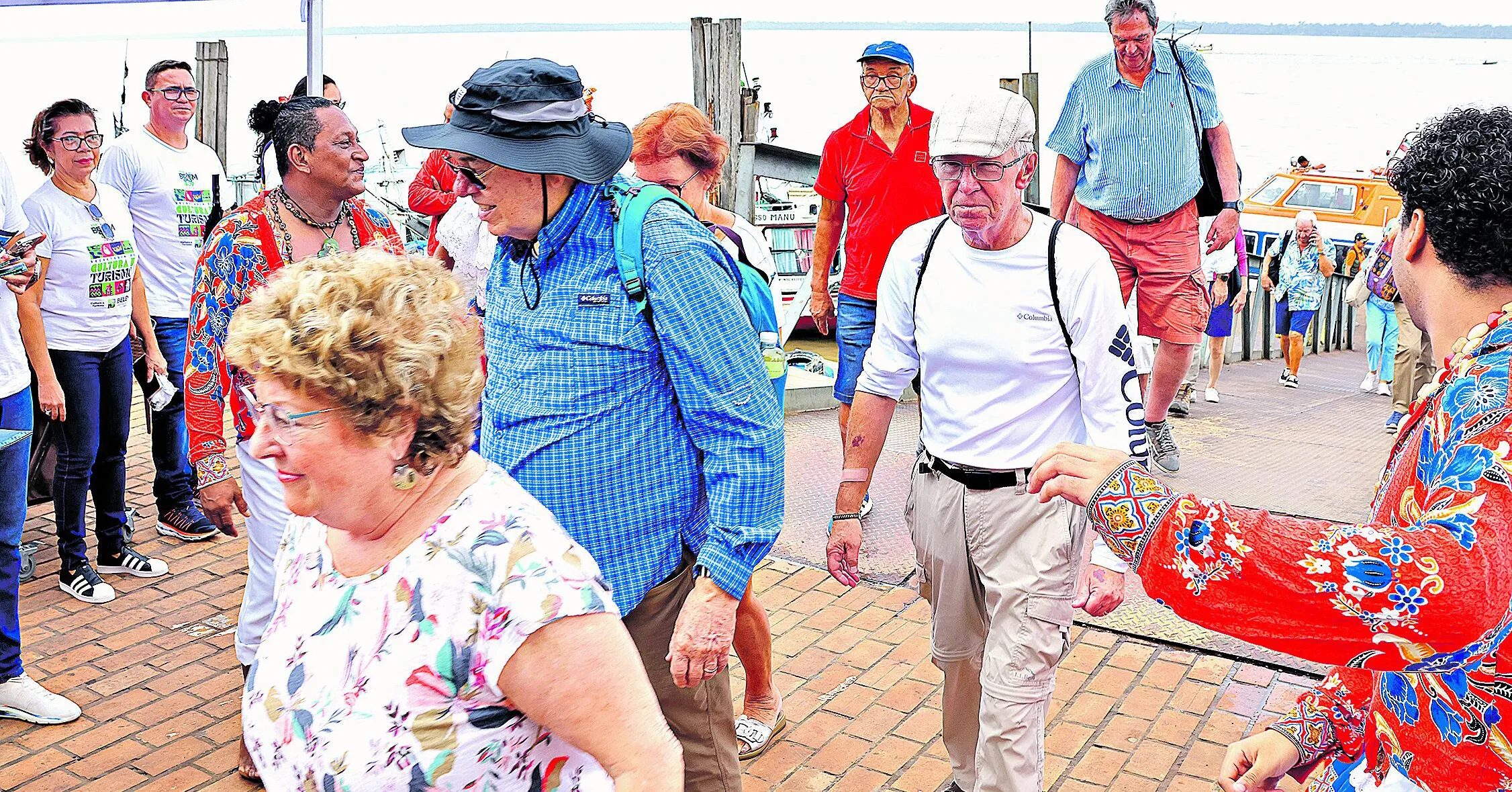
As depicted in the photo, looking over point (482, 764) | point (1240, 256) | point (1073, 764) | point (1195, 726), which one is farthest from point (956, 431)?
point (1240, 256)

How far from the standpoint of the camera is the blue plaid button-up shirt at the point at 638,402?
8.82 ft

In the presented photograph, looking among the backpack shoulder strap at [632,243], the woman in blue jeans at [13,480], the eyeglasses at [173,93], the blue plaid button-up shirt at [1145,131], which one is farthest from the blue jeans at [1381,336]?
the woman in blue jeans at [13,480]

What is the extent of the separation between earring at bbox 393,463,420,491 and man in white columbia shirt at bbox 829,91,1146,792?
1851 mm

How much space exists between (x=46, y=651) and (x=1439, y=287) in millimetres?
5105

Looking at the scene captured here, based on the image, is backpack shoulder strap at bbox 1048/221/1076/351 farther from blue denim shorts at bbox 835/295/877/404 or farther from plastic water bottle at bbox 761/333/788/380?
blue denim shorts at bbox 835/295/877/404

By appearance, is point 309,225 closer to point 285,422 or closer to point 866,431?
point 866,431

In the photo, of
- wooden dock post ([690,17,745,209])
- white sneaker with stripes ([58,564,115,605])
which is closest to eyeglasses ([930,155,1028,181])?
white sneaker with stripes ([58,564,115,605])

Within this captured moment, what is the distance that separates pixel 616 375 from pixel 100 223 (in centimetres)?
383

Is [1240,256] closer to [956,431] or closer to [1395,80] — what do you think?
[956,431]

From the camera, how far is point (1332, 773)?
2137mm

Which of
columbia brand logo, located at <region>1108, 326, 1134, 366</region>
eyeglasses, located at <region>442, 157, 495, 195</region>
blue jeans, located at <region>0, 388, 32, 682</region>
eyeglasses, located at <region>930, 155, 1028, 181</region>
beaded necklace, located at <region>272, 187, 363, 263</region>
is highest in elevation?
eyeglasses, located at <region>930, 155, 1028, 181</region>

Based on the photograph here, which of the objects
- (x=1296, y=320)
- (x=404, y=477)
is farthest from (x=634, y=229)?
(x=1296, y=320)

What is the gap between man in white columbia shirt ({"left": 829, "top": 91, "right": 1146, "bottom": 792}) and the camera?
3.25 metres

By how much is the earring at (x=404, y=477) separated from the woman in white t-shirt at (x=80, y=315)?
4.02 meters
